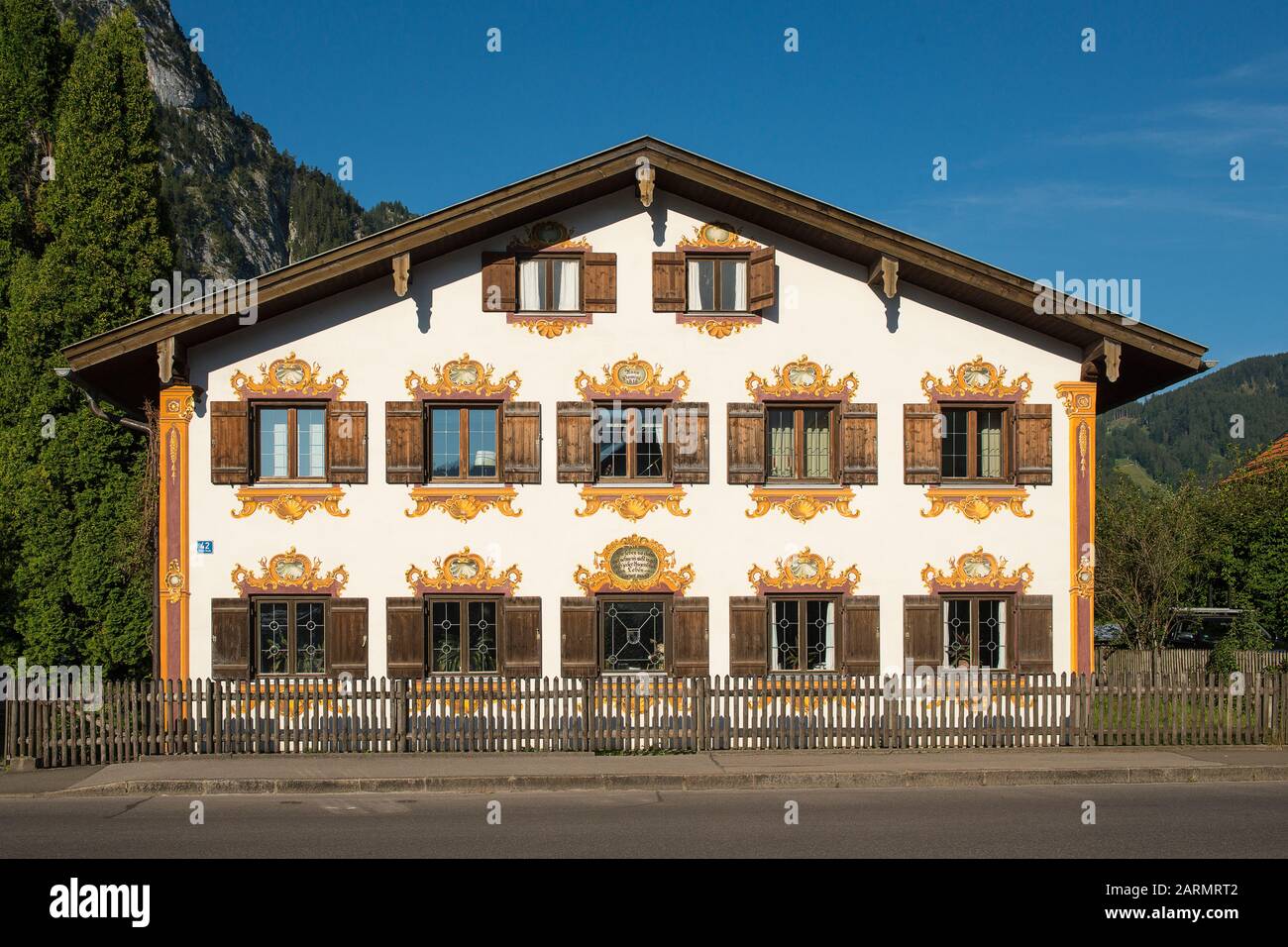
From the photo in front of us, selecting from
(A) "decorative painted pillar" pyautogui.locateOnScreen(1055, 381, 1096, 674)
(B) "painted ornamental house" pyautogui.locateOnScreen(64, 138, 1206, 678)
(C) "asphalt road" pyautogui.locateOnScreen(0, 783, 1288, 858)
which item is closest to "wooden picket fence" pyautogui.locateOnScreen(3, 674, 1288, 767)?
(B) "painted ornamental house" pyautogui.locateOnScreen(64, 138, 1206, 678)

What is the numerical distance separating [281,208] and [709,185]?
5755 inches

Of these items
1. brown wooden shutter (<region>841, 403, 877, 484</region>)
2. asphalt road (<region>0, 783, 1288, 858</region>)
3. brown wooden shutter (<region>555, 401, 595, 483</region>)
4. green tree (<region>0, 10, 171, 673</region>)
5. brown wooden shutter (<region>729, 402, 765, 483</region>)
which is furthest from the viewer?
green tree (<region>0, 10, 171, 673</region>)

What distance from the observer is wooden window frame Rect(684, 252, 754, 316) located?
17.5m

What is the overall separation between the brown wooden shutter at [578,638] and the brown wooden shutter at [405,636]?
217 centimetres

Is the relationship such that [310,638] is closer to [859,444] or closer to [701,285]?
[701,285]

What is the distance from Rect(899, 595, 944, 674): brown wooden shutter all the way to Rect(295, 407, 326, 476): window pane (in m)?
9.45

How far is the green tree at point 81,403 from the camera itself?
21.8m

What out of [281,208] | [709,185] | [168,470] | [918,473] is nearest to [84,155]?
[168,470]

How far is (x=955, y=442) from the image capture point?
1788 centimetres

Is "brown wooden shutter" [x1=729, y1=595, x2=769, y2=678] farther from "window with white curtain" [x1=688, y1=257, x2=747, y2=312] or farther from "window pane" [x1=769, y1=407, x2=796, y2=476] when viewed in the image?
"window with white curtain" [x1=688, y1=257, x2=747, y2=312]

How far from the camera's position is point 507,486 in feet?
56.4

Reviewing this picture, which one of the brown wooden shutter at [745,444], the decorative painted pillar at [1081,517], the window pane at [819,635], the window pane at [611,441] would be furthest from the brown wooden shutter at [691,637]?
the decorative painted pillar at [1081,517]

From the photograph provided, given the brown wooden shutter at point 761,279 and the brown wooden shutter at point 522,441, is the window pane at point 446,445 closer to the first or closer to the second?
the brown wooden shutter at point 522,441

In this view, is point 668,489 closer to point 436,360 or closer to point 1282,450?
point 436,360
